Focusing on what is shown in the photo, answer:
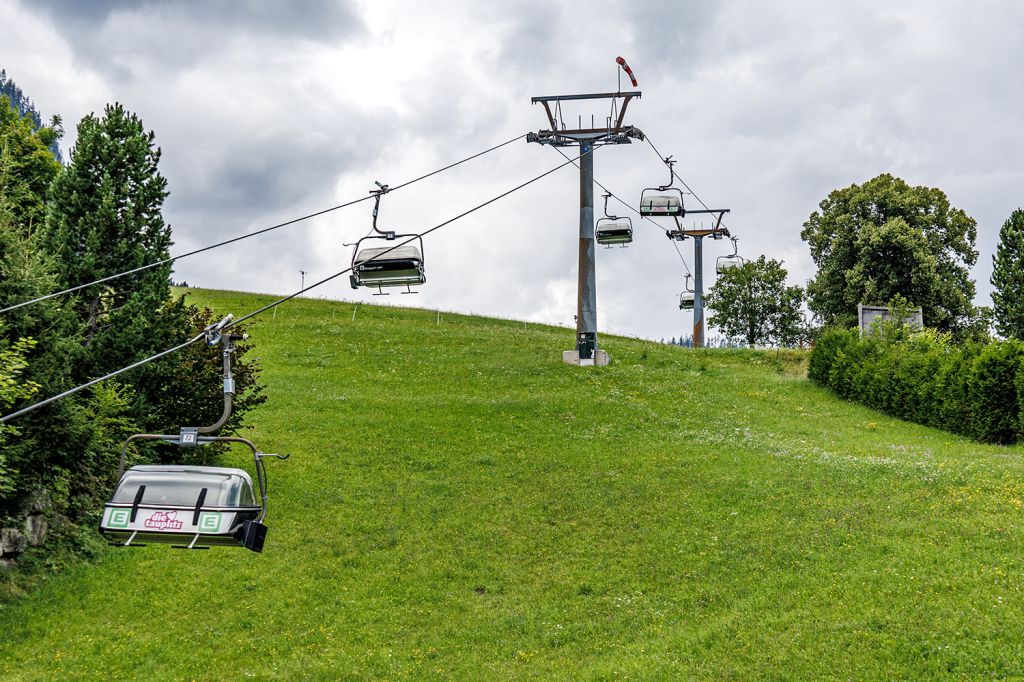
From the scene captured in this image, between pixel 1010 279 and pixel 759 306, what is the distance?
32658 millimetres

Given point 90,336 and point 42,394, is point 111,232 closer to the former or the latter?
point 90,336

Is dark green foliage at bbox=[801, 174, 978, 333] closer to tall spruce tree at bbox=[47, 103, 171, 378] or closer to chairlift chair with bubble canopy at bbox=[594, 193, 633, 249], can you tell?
chairlift chair with bubble canopy at bbox=[594, 193, 633, 249]

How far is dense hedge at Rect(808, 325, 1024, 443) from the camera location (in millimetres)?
32469

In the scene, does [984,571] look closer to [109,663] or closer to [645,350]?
[109,663]

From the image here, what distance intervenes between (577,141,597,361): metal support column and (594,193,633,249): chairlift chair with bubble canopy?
3575 mm

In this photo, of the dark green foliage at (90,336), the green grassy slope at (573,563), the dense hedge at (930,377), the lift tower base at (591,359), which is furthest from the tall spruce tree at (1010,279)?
the dark green foliage at (90,336)

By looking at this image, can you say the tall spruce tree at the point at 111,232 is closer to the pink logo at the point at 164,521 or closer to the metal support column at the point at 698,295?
the pink logo at the point at 164,521

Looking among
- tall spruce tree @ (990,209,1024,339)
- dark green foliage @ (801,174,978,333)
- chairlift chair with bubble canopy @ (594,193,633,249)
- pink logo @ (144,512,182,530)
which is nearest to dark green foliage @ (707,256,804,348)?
dark green foliage @ (801,174,978,333)

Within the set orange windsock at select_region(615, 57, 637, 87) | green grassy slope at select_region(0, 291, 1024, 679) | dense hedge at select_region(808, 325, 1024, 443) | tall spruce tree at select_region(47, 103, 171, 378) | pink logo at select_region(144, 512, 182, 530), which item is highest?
orange windsock at select_region(615, 57, 637, 87)

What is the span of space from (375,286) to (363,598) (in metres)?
8.88

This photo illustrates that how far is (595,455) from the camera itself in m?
31.5

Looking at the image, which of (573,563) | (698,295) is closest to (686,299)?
(698,295)

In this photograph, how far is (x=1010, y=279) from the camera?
47406 millimetres

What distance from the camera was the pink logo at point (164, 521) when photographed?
13891mm
